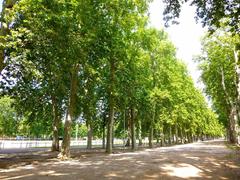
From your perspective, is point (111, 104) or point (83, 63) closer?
point (83, 63)

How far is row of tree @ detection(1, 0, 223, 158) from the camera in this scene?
18.5 meters

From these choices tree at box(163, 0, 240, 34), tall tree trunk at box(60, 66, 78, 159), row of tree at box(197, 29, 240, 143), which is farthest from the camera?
row of tree at box(197, 29, 240, 143)

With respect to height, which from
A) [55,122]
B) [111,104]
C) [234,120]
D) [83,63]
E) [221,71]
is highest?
[221,71]

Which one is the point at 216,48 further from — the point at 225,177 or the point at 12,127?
the point at 12,127

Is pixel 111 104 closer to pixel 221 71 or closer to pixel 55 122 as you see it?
pixel 55 122

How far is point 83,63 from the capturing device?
838 inches

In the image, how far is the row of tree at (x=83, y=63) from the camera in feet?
60.6

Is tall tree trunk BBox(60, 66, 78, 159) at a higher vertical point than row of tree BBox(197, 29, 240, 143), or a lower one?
lower

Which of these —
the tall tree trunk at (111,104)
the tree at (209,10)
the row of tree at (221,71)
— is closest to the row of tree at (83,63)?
the tall tree trunk at (111,104)

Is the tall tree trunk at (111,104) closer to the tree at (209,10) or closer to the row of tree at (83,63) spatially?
the row of tree at (83,63)

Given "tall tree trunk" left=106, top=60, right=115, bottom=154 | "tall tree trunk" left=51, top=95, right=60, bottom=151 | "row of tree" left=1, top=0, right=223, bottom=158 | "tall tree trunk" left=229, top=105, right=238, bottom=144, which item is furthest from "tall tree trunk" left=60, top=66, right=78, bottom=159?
"tall tree trunk" left=229, top=105, right=238, bottom=144

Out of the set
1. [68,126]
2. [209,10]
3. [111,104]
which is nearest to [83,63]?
[68,126]

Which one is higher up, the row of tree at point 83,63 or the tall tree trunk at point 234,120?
the row of tree at point 83,63

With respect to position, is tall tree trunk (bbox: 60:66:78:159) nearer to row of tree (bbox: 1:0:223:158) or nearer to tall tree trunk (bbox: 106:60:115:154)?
row of tree (bbox: 1:0:223:158)
